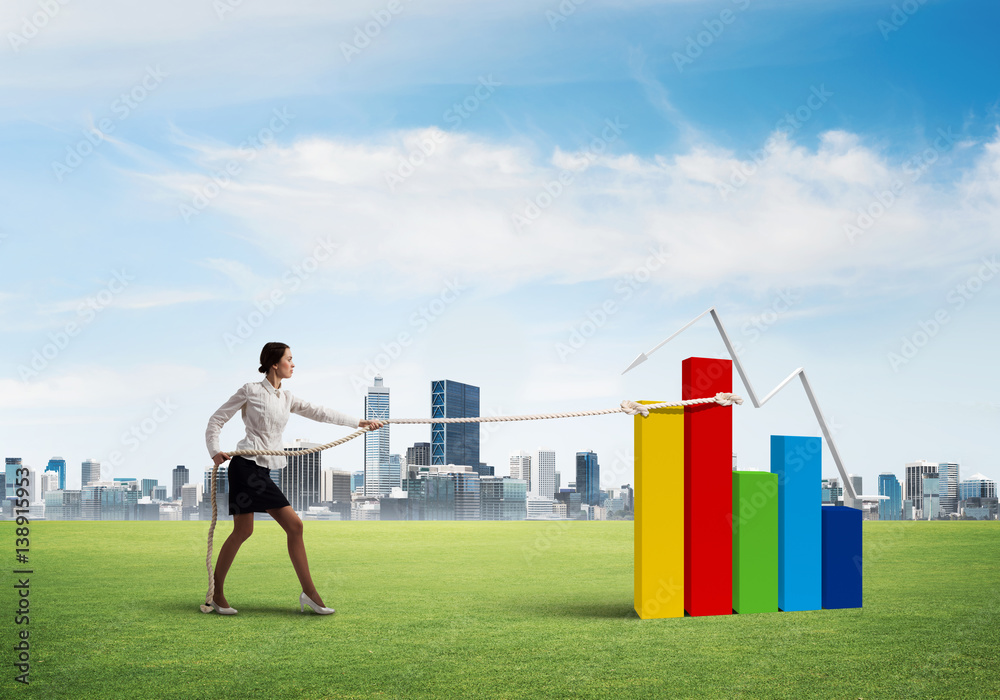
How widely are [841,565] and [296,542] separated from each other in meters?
4.18

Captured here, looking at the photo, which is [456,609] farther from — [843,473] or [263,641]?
[843,473]

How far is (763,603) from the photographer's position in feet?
18.6

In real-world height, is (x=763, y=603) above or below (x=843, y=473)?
below

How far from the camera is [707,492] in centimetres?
559

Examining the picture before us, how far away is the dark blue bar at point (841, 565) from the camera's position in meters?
5.77

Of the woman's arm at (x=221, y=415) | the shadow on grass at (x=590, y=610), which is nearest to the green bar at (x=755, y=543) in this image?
the shadow on grass at (x=590, y=610)

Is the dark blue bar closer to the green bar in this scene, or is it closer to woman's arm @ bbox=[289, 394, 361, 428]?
the green bar

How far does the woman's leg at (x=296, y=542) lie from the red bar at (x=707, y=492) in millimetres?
→ 2792

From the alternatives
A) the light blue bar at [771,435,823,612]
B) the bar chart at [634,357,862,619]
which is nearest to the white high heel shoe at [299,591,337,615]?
the bar chart at [634,357,862,619]

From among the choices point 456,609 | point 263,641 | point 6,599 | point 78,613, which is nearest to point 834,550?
point 456,609

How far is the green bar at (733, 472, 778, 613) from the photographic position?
18.5 feet

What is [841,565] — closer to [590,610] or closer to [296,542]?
[590,610]

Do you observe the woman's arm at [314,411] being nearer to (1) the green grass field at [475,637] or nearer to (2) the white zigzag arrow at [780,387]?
(1) the green grass field at [475,637]

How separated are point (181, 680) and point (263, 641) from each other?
0.83 m
